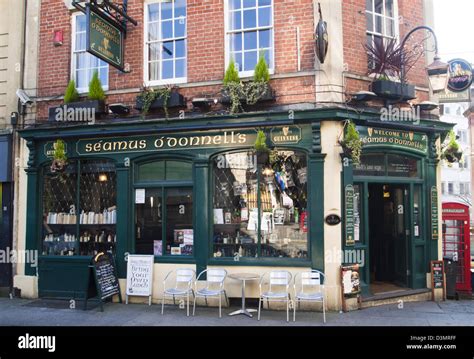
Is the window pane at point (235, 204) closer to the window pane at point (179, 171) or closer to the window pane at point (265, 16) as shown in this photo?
the window pane at point (179, 171)

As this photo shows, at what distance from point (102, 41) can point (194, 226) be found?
423cm

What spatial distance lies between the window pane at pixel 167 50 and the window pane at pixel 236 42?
4.65 feet

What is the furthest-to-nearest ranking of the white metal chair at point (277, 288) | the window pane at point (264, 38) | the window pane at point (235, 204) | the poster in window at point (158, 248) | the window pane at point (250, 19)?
the poster in window at point (158, 248) < the window pane at point (250, 19) < the window pane at point (264, 38) < the window pane at point (235, 204) < the white metal chair at point (277, 288)

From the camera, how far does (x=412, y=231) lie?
30.3ft

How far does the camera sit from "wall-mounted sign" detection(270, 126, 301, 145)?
333 inches

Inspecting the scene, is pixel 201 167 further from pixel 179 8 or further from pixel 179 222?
pixel 179 8

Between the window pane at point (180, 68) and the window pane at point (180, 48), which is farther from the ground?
the window pane at point (180, 48)

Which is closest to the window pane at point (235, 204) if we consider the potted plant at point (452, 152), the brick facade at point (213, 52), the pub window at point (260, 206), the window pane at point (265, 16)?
the pub window at point (260, 206)

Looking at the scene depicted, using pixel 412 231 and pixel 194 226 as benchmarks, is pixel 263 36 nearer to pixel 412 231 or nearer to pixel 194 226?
pixel 194 226

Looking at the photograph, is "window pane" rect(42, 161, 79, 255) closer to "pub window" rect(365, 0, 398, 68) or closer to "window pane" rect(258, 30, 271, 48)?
"window pane" rect(258, 30, 271, 48)

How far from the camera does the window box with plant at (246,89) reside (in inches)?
336

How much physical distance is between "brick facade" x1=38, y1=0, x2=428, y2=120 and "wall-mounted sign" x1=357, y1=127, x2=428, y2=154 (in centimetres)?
95

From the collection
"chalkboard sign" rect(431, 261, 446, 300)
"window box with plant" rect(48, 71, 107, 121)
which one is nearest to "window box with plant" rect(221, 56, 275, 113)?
"window box with plant" rect(48, 71, 107, 121)

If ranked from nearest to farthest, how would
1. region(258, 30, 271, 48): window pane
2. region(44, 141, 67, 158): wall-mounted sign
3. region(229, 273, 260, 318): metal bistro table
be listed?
1. region(229, 273, 260, 318): metal bistro table
2. region(258, 30, 271, 48): window pane
3. region(44, 141, 67, 158): wall-mounted sign
